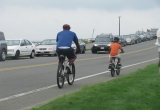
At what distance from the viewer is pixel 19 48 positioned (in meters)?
33.9

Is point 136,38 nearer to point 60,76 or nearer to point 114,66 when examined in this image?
point 114,66

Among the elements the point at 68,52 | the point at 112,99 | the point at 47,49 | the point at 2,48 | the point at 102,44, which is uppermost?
the point at 68,52

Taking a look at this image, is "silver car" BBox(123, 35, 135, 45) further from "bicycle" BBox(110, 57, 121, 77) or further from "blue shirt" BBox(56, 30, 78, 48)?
"blue shirt" BBox(56, 30, 78, 48)

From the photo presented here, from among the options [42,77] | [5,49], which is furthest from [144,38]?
[42,77]

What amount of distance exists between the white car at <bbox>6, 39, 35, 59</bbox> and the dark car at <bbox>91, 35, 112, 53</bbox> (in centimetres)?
1087

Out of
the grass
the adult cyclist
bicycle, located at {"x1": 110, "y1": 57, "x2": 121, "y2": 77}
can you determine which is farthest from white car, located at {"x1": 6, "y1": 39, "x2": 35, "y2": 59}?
the grass

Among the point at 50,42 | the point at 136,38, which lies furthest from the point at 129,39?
the point at 50,42

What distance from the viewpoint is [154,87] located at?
12070 mm

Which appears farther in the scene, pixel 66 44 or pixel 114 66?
pixel 114 66

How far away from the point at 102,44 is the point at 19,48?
1366cm

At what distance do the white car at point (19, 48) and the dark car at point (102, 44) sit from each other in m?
10.9

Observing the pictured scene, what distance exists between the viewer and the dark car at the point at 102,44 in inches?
1792

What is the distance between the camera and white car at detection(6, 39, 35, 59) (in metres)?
33.2

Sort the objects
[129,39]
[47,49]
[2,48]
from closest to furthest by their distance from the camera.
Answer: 1. [2,48]
2. [47,49]
3. [129,39]
